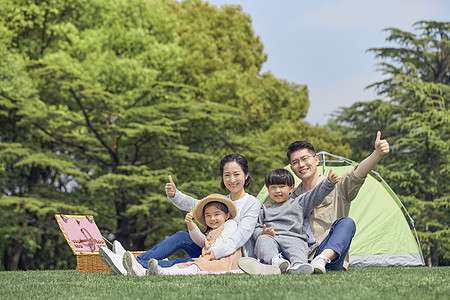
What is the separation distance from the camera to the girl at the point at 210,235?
11.8 ft

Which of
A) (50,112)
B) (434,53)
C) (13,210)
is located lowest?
(13,210)

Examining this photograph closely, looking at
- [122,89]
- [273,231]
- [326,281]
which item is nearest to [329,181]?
[273,231]

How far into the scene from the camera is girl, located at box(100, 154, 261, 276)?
3.64m

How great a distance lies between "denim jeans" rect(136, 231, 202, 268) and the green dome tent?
2.62m

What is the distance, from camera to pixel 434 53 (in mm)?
15305

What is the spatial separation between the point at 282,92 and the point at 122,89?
4886 mm

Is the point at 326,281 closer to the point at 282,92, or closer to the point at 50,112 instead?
the point at 50,112

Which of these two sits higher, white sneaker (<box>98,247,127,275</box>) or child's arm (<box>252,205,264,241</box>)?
child's arm (<box>252,205,264,241</box>)

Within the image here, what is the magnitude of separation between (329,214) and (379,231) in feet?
9.15

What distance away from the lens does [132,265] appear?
349cm

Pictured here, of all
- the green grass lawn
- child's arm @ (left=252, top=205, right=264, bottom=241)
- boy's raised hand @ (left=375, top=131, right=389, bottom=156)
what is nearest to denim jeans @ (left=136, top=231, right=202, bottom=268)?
child's arm @ (left=252, top=205, right=264, bottom=241)

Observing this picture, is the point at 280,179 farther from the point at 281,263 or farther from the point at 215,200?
the point at 281,263

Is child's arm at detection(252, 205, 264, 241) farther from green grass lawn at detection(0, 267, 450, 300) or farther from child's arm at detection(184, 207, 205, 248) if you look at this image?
green grass lawn at detection(0, 267, 450, 300)

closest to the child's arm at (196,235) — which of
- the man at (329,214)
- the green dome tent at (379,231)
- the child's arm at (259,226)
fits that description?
the child's arm at (259,226)
